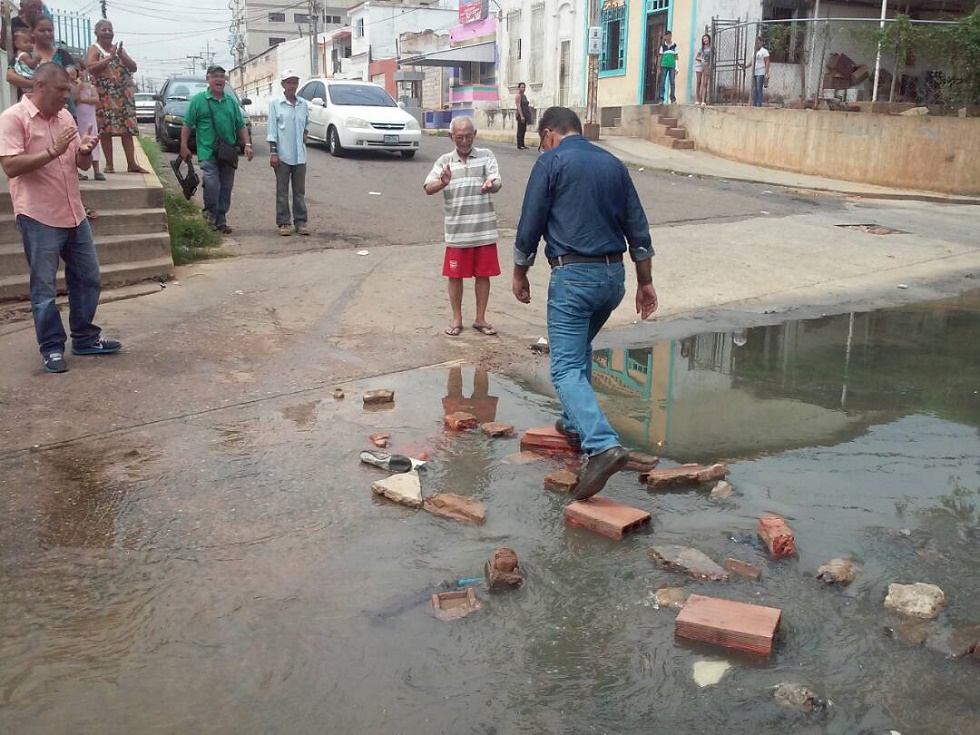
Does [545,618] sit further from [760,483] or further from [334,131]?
[334,131]

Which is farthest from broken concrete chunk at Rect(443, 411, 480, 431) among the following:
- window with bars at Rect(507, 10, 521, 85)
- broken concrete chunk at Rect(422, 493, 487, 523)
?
window with bars at Rect(507, 10, 521, 85)

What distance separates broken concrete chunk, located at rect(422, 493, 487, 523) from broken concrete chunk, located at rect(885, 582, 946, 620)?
167 cm

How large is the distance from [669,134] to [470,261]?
17099mm

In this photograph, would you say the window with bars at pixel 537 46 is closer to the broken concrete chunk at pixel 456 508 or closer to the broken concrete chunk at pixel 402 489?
the broken concrete chunk at pixel 402 489

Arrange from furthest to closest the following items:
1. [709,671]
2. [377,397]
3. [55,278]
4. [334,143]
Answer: [334,143] < [55,278] < [377,397] < [709,671]

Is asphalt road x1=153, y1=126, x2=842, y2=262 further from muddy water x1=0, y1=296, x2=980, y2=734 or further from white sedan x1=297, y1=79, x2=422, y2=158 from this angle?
muddy water x1=0, y1=296, x2=980, y2=734

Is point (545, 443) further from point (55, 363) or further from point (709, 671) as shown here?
point (55, 363)

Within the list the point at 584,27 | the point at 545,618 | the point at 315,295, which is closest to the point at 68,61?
the point at 315,295

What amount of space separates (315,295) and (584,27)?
22.7m

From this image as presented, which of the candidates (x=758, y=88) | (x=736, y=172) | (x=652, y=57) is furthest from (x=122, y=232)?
(x=652, y=57)

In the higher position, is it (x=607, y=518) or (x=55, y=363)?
(x=55, y=363)

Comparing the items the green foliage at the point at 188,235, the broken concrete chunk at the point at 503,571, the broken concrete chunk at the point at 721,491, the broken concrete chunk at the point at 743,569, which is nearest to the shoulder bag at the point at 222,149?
the green foliage at the point at 188,235

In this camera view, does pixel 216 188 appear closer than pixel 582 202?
No

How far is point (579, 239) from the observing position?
4309 mm
